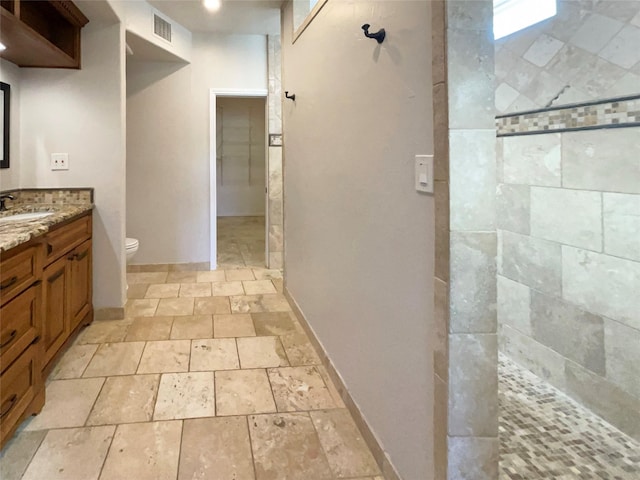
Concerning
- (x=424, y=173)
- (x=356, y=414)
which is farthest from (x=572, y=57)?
(x=356, y=414)

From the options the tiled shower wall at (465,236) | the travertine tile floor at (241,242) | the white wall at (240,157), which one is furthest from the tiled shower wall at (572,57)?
the white wall at (240,157)

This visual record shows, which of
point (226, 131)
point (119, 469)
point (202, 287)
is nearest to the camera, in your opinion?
point (119, 469)

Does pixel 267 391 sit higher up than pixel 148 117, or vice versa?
pixel 148 117

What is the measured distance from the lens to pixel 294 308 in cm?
350

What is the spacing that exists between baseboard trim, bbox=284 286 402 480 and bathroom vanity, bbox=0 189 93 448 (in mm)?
1398

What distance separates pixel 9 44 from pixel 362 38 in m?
2.08

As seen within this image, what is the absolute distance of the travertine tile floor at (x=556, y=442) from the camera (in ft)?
5.56

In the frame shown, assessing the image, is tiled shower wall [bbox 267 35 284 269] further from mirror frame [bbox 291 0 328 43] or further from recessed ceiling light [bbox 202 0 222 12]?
mirror frame [bbox 291 0 328 43]

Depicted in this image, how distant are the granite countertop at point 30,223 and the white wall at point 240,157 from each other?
649 centimetres

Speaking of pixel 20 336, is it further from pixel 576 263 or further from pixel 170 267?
pixel 170 267

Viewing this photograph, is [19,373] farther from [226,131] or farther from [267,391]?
[226,131]

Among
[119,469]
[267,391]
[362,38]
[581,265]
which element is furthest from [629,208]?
[119,469]

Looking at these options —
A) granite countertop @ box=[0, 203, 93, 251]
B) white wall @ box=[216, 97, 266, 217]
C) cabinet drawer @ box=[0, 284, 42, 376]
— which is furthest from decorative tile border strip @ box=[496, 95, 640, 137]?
white wall @ box=[216, 97, 266, 217]

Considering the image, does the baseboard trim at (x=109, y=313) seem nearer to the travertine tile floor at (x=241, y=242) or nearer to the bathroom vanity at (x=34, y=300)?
the bathroom vanity at (x=34, y=300)
